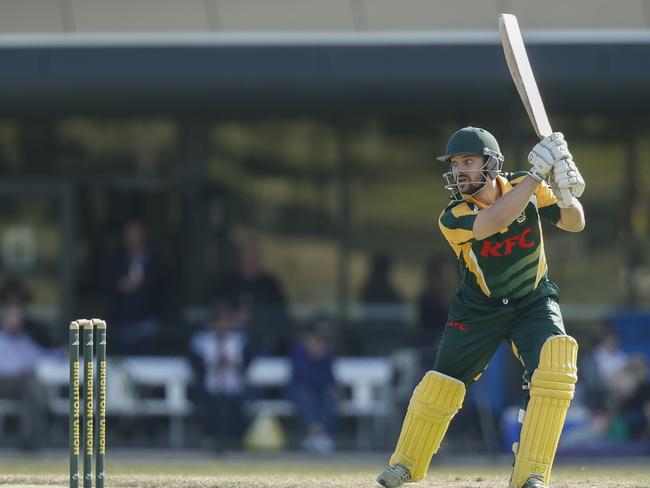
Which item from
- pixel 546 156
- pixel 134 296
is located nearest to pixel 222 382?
pixel 134 296

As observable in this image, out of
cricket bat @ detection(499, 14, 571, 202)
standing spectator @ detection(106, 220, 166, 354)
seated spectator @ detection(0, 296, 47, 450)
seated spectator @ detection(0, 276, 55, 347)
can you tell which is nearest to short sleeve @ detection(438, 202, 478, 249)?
cricket bat @ detection(499, 14, 571, 202)

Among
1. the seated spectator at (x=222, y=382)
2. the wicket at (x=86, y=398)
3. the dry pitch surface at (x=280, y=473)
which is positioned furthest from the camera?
the seated spectator at (x=222, y=382)

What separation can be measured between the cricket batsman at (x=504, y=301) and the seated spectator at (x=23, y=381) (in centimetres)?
578

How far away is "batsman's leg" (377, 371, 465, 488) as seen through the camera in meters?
6.64

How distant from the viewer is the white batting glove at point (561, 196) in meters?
6.31

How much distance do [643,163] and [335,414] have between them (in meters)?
4.22

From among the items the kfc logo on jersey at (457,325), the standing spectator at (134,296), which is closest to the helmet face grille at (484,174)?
the kfc logo on jersey at (457,325)

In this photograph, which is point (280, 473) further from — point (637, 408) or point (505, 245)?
point (505, 245)

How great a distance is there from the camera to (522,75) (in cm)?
676

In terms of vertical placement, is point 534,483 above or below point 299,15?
below

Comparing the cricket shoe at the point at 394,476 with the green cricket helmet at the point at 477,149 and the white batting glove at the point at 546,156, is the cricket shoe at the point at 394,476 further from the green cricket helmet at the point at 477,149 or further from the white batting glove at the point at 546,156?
the white batting glove at the point at 546,156

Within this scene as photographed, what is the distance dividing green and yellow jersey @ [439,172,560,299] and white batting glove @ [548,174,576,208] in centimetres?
13

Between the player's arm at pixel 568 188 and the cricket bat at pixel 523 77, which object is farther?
the cricket bat at pixel 523 77

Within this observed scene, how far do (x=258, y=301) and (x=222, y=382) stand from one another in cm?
119
